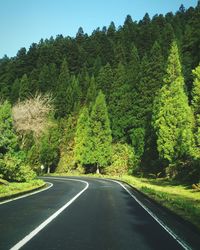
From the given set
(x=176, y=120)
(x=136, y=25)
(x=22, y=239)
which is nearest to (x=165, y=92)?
(x=176, y=120)

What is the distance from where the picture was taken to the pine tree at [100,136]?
66812 mm

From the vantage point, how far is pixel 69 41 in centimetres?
14325

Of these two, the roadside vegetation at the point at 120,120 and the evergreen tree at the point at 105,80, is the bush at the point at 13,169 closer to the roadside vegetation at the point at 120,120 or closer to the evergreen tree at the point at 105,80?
the roadside vegetation at the point at 120,120

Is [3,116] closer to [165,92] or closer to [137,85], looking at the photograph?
[165,92]

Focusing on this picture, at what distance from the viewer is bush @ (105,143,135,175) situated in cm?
6631

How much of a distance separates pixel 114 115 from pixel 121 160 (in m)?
8.99

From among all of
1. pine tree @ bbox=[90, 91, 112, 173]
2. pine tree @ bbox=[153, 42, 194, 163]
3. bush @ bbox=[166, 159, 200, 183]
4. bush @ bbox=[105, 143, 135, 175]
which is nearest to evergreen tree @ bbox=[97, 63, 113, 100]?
pine tree @ bbox=[90, 91, 112, 173]

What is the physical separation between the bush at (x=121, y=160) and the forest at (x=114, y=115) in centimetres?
16

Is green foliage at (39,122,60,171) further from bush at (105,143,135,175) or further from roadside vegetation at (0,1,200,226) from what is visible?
bush at (105,143,135,175)

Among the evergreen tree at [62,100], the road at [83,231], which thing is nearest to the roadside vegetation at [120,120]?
the evergreen tree at [62,100]

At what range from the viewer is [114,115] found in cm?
7269

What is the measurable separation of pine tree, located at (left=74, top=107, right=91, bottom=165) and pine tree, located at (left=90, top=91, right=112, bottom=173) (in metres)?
1.07

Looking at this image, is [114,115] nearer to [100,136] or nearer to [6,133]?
[100,136]

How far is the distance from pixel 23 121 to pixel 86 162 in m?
25.7
